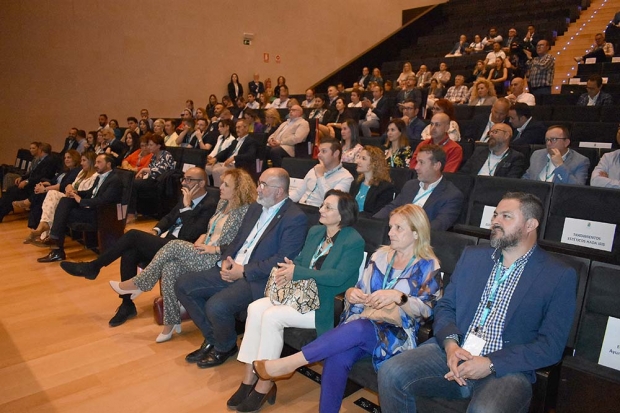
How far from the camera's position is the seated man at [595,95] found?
5.42 metres

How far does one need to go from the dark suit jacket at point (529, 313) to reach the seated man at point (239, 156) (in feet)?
13.9

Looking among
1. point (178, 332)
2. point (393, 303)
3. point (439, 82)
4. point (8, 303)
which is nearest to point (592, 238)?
point (393, 303)

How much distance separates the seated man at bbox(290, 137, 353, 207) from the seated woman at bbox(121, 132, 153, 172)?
2.97 metres

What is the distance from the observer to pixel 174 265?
2.89 metres

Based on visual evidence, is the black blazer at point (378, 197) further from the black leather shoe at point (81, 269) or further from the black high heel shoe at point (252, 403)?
the black leather shoe at point (81, 269)

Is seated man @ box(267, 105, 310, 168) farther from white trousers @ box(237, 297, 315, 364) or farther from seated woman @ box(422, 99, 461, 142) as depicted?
white trousers @ box(237, 297, 315, 364)

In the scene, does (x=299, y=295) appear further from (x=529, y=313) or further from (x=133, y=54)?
(x=133, y=54)

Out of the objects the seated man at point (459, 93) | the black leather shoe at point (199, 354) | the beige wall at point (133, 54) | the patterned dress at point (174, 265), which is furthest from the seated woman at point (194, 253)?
the beige wall at point (133, 54)

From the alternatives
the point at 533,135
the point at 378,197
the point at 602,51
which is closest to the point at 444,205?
the point at 378,197

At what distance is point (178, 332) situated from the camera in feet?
9.95

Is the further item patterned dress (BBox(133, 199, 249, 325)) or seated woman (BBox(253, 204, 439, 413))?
patterned dress (BBox(133, 199, 249, 325))

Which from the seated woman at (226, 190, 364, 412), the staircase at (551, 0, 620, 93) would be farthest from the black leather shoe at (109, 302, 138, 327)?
the staircase at (551, 0, 620, 93)

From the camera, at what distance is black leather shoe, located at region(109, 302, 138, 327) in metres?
3.13

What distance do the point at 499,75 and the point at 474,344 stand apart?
6770 millimetres
